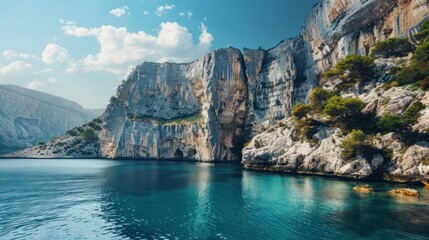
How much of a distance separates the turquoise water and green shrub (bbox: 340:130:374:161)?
27.9ft

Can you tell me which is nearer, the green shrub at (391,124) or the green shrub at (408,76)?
the green shrub at (391,124)

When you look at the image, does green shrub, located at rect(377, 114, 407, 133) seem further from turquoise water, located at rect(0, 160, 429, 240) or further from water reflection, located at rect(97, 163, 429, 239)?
water reflection, located at rect(97, 163, 429, 239)

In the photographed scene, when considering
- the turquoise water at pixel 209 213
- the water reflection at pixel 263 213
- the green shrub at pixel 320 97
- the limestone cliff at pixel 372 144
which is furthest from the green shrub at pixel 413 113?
the green shrub at pixel 320 97

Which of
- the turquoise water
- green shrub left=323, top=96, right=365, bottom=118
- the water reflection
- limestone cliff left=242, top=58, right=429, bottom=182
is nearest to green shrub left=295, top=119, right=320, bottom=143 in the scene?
limestone cliff left=242, top=58, right=429, bottom=182

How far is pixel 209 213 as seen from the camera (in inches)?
1149

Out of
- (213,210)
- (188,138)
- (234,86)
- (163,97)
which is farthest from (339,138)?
(163,97)

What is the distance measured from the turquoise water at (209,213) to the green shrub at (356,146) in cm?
850

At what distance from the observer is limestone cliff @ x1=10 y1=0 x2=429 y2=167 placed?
81.3m

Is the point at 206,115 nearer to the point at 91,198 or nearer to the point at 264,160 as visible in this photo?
the point at 264,160

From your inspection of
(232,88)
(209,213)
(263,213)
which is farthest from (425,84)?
(232,88)

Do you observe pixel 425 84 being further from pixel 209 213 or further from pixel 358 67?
pixel 209 213

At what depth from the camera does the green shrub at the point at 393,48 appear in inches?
2721

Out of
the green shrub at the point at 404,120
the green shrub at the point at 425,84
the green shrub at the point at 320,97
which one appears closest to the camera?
the green shrub at the point at 404,120

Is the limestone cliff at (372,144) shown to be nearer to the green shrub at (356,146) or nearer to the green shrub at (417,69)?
the green shrub at (356,146)
